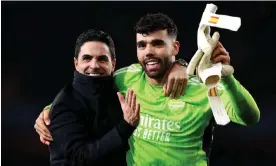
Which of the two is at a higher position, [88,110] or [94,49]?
[94,49]

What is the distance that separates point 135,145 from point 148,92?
0.22 metres

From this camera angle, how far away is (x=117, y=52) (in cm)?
288

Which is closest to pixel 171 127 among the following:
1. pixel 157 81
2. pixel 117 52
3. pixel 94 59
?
pixel 157 81

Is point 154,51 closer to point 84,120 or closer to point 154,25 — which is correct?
point 154,25

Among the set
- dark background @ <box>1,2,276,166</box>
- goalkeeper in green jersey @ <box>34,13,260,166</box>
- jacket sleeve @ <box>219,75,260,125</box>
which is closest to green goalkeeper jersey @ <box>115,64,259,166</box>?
goalkeeper in green jersey @ <box>34,13,260,166</box>

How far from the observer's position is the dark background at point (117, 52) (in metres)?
2.94

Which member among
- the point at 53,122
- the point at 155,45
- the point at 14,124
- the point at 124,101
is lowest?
the point at 14,124

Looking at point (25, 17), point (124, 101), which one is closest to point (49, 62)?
point (25, 17)

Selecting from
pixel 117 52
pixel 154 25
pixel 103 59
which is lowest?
pixel 117 52

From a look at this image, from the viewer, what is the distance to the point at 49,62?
3.02 metres

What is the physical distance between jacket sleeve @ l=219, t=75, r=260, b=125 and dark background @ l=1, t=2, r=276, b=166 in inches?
54.2

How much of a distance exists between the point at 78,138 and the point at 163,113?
353mm

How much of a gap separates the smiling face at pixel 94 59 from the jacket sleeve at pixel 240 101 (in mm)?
518

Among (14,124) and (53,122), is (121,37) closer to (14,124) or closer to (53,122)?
(14,124)
